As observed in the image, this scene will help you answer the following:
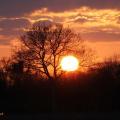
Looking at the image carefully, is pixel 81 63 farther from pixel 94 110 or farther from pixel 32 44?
pixel 94 110

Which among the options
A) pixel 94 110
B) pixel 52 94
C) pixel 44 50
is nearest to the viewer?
pixel 94 110

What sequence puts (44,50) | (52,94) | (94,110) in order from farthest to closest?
(44,50), (52,94), (94,110)

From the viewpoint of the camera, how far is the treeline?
64.0 m

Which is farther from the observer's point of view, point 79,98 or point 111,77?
point 111,77

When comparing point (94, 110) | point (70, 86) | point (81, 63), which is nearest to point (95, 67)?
point (81, 63)

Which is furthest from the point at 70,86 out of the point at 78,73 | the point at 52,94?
the point at 78,73

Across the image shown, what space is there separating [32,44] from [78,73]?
8.60 metres

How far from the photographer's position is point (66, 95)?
66.8m

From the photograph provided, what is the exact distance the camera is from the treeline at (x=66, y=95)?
2518 inches

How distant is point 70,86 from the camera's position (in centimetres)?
6838

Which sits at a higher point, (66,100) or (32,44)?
(32,44)

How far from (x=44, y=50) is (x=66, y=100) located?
16.1 metres

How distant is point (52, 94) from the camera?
66938mm

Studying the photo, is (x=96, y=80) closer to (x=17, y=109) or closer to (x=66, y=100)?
(x=66, y=100)
